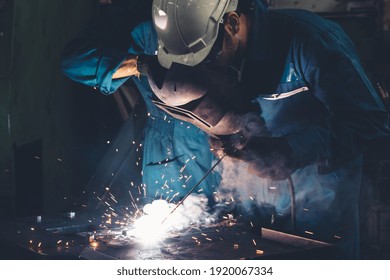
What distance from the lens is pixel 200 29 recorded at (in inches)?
89.8

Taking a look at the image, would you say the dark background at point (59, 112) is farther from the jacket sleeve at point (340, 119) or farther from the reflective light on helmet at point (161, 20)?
the reflective light on helmet at point (161, 20)

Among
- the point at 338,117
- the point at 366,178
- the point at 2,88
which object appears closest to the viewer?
the point at 338,117

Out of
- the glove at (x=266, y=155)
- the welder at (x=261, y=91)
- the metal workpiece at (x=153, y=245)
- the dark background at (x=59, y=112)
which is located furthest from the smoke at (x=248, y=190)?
the dark background at (x=59, y=112)

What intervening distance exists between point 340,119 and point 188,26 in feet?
2.11

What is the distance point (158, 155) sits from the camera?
273cm

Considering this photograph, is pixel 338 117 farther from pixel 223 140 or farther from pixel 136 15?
pixel 136 15

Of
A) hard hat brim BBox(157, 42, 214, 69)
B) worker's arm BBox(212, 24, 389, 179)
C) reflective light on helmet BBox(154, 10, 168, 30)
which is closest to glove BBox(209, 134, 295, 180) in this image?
worker's arm BBox(212, 24, 389, 179)

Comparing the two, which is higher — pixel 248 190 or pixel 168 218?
pixel 248 190

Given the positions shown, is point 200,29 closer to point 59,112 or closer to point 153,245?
point 153,245

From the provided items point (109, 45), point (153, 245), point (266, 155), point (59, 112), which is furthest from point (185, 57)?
point (59, 112)

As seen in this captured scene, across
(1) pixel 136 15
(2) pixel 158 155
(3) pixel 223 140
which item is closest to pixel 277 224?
(3) pixel 223 140

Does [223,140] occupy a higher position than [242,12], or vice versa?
[242,12]

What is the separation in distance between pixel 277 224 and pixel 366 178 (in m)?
1.35
